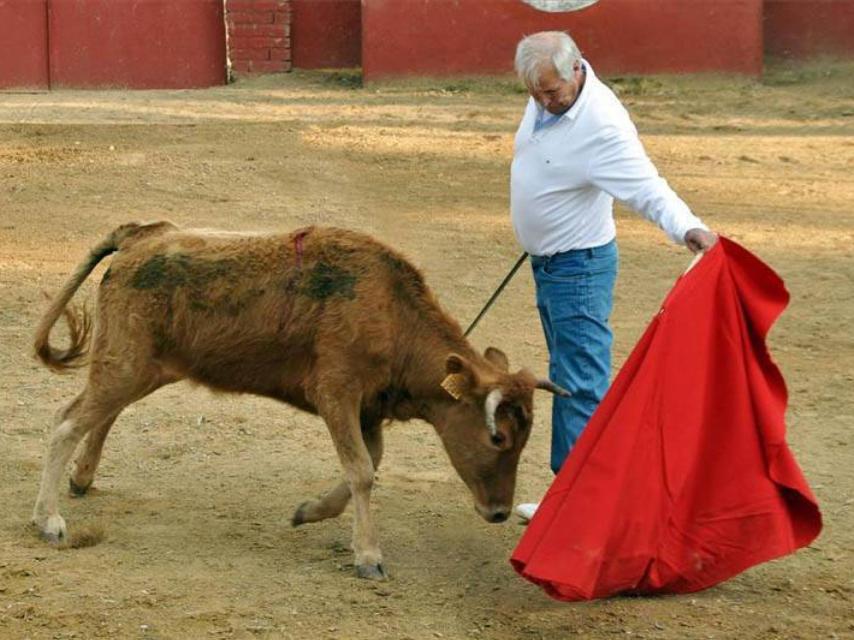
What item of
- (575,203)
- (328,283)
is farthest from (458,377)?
(575,203)

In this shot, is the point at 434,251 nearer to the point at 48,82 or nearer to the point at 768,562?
the point at 768,562

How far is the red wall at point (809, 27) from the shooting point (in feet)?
54.5

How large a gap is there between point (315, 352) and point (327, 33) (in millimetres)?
10594

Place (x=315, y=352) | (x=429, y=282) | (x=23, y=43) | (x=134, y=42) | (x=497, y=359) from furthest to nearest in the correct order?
(x=134, y=42) → (x=23, y=43) → (x=429, y=282) → (x=497, y=359) → (x=315, y=352)

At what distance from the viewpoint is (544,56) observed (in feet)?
19.9

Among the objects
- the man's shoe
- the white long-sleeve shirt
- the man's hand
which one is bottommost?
the man's shoe

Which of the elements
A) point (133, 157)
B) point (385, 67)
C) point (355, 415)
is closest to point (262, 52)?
point (385, 67)

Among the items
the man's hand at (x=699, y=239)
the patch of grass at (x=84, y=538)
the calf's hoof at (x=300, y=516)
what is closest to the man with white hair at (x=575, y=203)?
the man's hand at (x=699, y=239)

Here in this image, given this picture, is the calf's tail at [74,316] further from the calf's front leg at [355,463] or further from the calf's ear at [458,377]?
the calf's ear at [458,377]

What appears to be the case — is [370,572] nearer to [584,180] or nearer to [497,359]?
[497,359]

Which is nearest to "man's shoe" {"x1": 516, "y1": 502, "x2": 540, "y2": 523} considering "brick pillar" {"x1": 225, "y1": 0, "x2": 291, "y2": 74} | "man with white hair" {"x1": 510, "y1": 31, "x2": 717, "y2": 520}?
"man with white hair" {"x1": 510, "y1": 31, "x2": 717, "y2": 520}

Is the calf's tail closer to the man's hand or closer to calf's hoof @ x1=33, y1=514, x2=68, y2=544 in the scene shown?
calf's hoof @ x1=33, y1=514, x2=68, y2=544

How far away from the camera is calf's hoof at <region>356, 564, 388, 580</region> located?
6355mm

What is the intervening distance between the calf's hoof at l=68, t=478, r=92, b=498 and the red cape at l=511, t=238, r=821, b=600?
2132 millimetres
